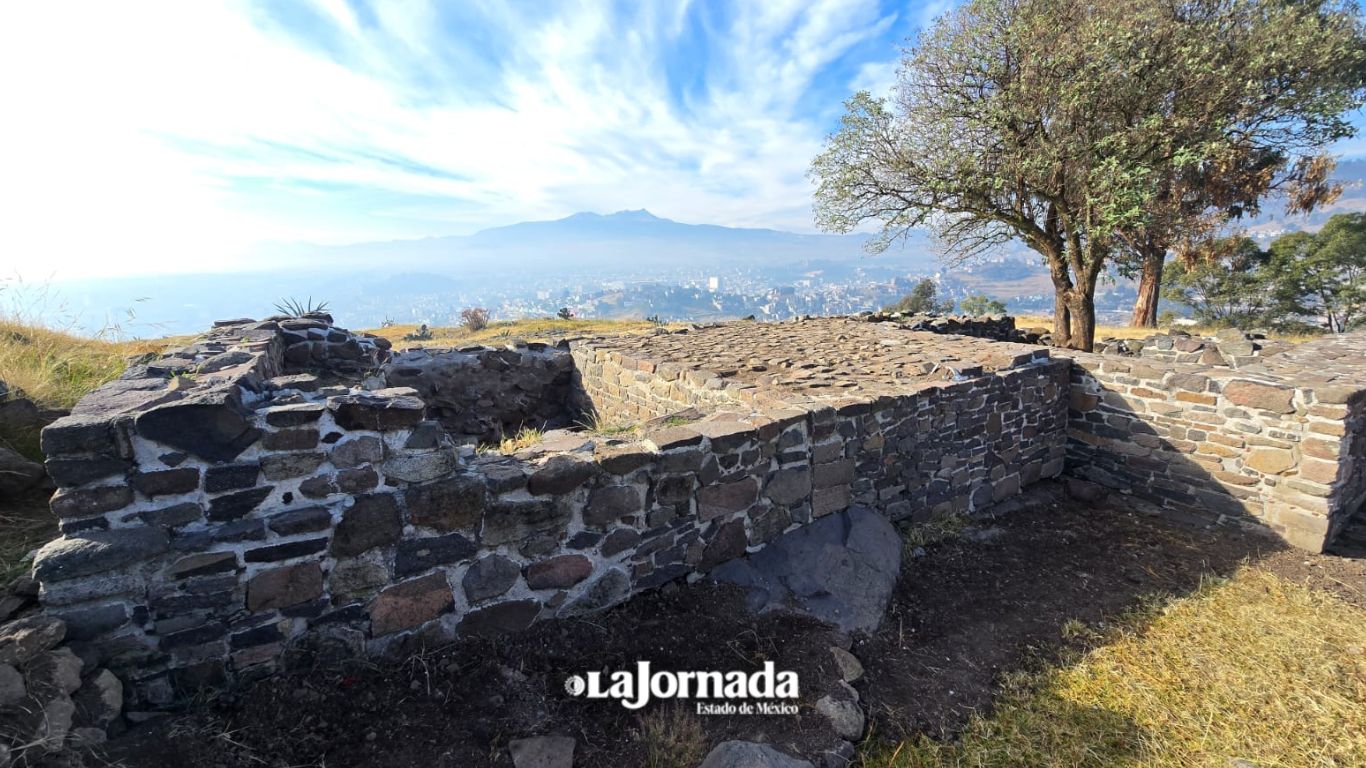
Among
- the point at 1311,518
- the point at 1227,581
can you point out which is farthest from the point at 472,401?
the point at 1311,518

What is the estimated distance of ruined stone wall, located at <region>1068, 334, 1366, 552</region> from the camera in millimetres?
5590

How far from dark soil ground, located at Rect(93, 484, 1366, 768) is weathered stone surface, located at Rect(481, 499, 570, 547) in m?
0.68

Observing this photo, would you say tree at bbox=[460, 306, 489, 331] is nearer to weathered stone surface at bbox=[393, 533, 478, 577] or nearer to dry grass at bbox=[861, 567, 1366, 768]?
weathered stone surface at bbox=[393, 533, 478, 577]

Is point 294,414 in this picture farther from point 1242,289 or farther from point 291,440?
point 1242,289

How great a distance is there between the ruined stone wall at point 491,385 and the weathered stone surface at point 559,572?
618cm

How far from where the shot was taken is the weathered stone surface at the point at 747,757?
290 centimetres

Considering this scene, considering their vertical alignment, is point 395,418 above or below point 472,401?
above

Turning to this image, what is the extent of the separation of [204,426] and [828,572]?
4293 millimetres

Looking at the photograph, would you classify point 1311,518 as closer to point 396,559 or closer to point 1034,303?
point 396,559

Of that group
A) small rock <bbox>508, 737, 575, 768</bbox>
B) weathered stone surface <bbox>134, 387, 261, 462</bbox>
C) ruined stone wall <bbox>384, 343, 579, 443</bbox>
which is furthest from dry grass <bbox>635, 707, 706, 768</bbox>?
ruined stone wall <bbox>384, 343, 579, 443</bbox>

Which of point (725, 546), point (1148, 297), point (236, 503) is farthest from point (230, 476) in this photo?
point (1148, 297)

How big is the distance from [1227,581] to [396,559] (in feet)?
22.7

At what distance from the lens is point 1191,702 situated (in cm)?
365

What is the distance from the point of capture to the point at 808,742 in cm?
321
